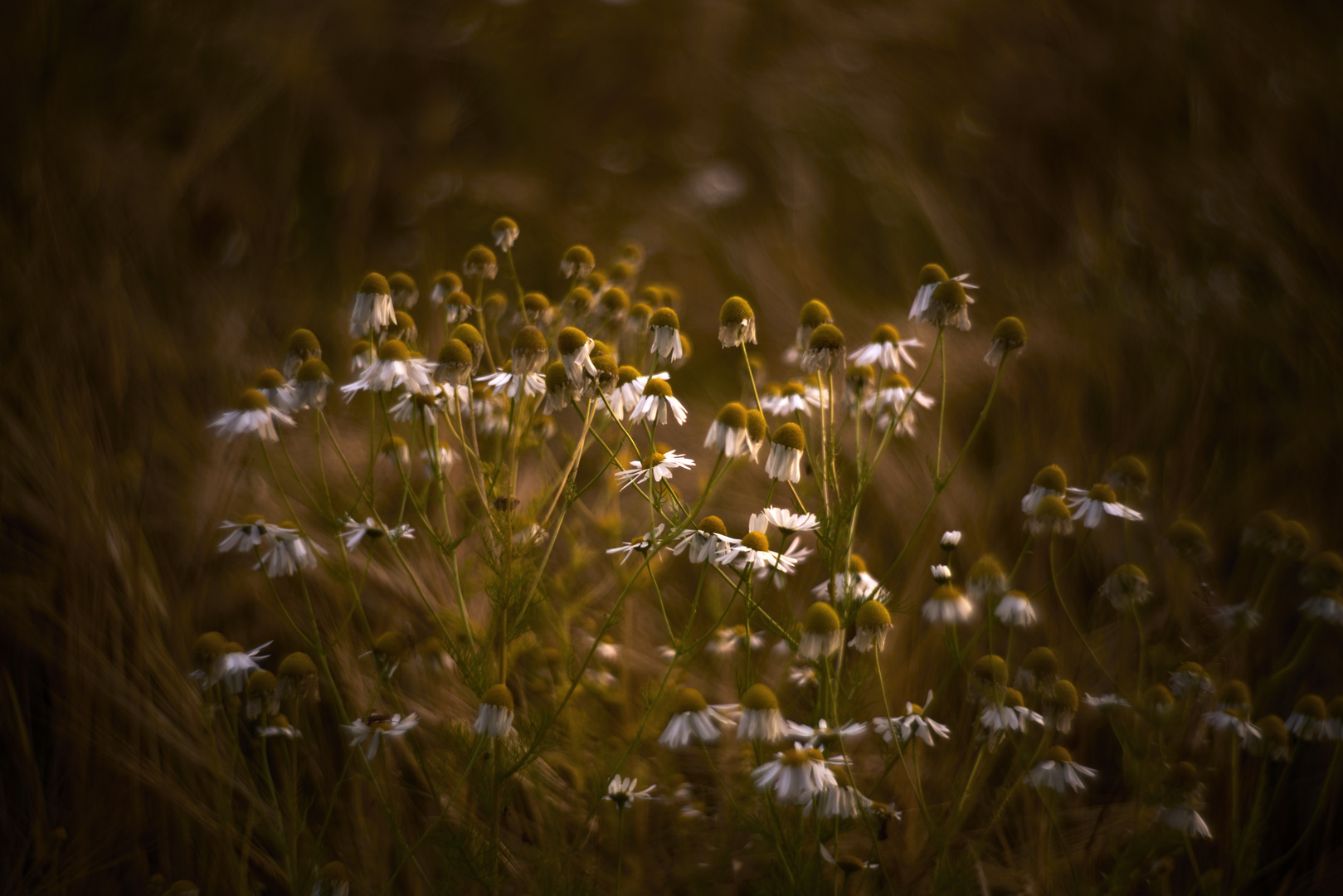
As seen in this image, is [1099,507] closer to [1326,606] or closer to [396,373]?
[1326,606]

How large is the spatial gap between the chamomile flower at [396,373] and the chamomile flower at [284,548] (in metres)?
0.24

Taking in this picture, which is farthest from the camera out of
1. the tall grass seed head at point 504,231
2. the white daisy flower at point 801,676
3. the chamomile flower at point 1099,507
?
the tall grass seed head at point 504,231

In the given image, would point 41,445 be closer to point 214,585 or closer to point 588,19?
point 214,585

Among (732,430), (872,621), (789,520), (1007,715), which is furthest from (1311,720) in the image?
(732,430)

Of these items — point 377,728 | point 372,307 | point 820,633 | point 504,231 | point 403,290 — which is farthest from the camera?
point 504,231

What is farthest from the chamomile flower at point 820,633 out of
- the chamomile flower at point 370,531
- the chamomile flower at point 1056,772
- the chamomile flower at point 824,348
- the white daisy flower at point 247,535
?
the white daisy flower at point 247,535

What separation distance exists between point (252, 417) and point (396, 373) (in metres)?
0.27

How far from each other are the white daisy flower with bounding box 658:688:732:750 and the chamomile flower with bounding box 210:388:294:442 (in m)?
0.62

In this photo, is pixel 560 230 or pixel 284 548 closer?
pixel 284 548

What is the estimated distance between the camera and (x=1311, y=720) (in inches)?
36.8

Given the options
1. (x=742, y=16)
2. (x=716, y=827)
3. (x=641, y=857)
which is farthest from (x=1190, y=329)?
(x=742, y=16)

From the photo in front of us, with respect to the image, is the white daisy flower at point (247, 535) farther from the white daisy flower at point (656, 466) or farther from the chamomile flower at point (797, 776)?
the chamomile flower at point (797, 776)

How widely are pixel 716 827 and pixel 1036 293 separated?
3.73ft

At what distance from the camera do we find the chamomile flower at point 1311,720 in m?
0.92
